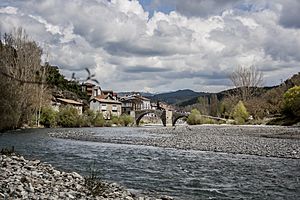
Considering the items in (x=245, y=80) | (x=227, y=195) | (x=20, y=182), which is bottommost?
(x=227, y=195)

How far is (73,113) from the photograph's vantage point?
8688 cm

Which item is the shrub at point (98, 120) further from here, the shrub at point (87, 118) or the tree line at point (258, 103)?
the tree line at point (258, 103)

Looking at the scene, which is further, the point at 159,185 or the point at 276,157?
Result: the point at 276,157

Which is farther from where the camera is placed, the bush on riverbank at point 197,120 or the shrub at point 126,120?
the shrub at point 126,120

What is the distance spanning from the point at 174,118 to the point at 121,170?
105772mm

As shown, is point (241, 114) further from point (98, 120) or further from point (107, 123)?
point (98, 120)

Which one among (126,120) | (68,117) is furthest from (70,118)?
(126,120)

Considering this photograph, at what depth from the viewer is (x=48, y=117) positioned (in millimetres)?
79875

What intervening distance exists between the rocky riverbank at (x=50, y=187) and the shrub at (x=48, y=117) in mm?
64306

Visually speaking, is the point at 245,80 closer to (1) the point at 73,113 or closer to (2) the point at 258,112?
(2) the point at 258,112

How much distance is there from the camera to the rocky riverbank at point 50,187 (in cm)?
1087

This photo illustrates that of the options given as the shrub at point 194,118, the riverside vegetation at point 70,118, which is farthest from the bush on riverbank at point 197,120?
the riverside vegetation at point 70,118

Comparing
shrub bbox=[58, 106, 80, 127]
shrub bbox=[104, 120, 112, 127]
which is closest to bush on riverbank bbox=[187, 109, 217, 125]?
shrub bbox=[104, 120, 112, 127]

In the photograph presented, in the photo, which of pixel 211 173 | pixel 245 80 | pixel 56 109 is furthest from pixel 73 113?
pixel 211 173
